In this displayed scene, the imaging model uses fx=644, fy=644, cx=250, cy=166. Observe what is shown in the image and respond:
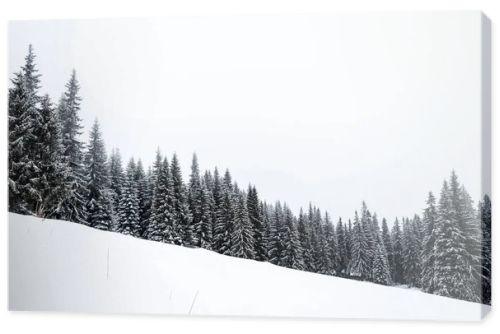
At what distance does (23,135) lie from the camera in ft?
37.1

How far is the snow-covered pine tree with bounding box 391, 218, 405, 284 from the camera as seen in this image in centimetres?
1010

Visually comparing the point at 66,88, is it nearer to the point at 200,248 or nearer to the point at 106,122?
the point at 106,122

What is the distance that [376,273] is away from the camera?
1031cm

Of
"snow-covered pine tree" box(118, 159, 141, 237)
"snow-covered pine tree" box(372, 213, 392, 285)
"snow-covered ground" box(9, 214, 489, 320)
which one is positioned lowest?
"snow-covered ground" box(9, 214, 489, 320)

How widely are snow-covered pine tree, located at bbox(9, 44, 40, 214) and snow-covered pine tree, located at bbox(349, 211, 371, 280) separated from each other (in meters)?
5.48

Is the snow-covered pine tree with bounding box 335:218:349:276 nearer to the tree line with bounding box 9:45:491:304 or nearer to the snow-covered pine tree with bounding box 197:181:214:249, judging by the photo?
the tree line with bounding box 9:45:491:304

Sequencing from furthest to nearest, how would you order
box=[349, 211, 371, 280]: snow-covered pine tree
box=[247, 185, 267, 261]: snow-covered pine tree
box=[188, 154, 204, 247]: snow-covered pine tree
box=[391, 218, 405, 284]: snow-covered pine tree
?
box=[188, 154, 204, 247]: snow-covered pine tree, box=[247, 185, 267, 261]: snow-covered pine tree, box=[349, 211, 371, 280]: snow-covered pine tree, box=[391, 218, 405, 284]: snow-covered pine tree

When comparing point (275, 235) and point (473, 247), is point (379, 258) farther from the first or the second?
point (275, 235)

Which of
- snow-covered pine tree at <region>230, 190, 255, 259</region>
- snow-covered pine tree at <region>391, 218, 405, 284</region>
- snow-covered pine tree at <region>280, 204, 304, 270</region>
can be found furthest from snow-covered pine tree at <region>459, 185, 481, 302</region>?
snow-covered pine tree at <region>230, 190, 255, 259</region>

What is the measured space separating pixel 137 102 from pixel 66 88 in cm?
132

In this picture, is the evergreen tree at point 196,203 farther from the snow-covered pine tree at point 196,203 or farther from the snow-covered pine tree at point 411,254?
the snow-covered pine tree at point 411,254

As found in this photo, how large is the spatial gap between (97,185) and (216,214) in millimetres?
2156

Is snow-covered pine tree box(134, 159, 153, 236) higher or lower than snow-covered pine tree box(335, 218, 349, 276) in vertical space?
higher

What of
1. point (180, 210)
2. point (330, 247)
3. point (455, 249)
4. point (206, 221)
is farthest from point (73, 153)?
point (455, 249)
